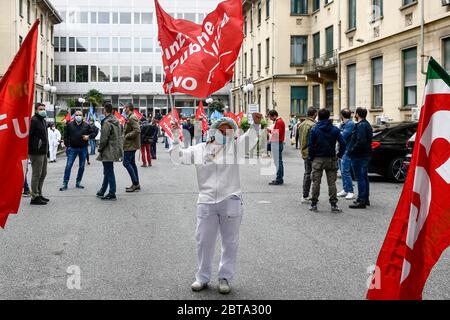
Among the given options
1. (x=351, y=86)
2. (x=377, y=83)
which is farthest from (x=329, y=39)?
(x=377, y=83)

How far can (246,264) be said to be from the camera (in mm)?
6371

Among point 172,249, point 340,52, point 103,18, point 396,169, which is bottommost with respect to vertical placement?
point 172,249

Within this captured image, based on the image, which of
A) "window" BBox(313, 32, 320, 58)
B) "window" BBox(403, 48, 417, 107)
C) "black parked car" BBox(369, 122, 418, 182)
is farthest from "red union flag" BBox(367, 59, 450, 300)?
"window" BBox(313, 32, 320, 58)

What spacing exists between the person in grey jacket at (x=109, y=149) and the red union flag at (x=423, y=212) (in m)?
8.55

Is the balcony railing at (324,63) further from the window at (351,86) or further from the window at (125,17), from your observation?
the window at (125,17)

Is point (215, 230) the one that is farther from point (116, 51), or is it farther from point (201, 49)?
point (116, 51)

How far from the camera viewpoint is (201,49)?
7402 millimetres

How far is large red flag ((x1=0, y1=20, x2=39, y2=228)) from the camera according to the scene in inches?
184

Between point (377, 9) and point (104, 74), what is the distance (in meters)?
45.6

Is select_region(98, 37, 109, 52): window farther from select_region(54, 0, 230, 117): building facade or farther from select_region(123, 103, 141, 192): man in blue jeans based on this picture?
select_region(123, 103, 141, 192): man in blue jeans

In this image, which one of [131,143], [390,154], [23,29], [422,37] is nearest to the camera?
[131,143]

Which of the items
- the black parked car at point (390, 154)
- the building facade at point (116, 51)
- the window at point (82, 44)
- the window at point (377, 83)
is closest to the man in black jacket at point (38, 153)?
the black parked car at point (390, 154)

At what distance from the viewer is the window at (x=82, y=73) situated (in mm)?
65312

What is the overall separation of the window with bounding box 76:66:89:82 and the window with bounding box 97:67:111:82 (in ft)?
4.43
